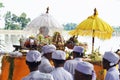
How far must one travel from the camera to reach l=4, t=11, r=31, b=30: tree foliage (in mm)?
74231

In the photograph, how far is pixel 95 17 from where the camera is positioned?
12.5 m

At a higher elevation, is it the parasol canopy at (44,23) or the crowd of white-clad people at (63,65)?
the parasol canopy at (44,23)

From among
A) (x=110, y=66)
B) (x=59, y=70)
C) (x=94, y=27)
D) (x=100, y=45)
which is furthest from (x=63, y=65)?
(x=100, y=45)

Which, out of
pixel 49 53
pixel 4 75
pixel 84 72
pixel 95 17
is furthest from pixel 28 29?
pixel 84 72

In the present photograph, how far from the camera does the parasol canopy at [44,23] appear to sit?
42.8 feet

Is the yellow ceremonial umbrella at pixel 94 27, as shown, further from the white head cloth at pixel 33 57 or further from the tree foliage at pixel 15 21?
the tree foliage at pixel 15 21

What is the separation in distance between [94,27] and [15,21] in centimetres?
6879

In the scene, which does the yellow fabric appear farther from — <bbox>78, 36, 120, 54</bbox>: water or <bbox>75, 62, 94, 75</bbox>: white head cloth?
<bbox>75, 62, 94, 75</bbox>: white head cloth

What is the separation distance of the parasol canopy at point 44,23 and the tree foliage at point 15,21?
5948 cm

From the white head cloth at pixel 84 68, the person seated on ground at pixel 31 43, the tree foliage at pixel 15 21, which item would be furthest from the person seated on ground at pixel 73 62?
the tree foliage at pixel 15 21

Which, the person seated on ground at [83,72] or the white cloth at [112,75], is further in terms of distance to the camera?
the white cloth at [112,75]

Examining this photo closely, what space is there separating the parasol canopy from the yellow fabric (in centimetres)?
83

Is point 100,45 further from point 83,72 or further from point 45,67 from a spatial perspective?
point 83,72

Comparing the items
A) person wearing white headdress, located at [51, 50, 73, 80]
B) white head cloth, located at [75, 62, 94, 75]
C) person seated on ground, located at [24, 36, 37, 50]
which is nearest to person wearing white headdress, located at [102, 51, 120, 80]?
person wearing white headdress, located at [51, 50, 73, 80]
